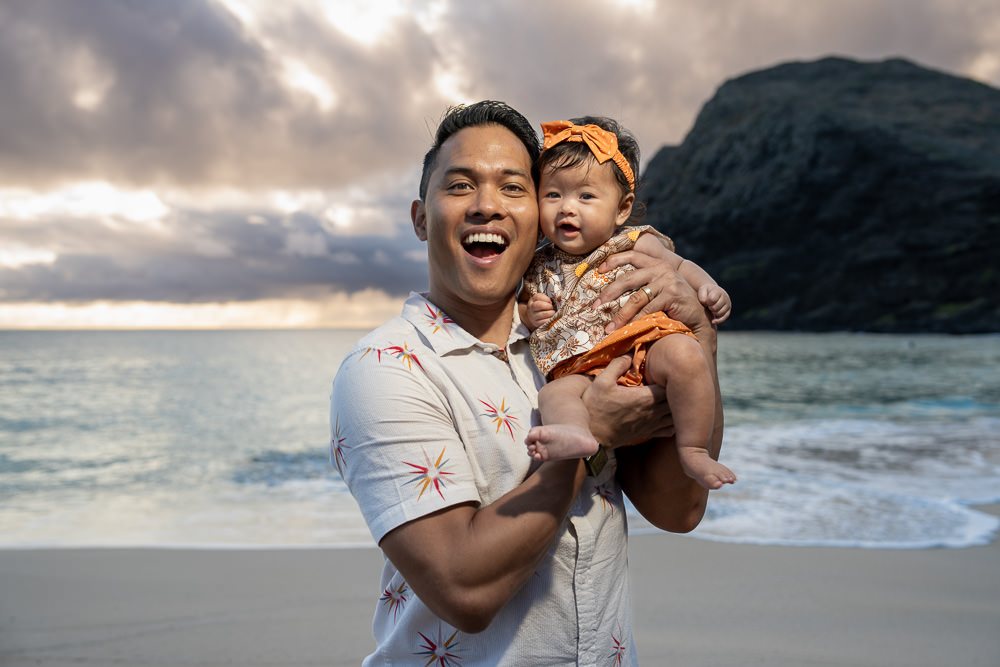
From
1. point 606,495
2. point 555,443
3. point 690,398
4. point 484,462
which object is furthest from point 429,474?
point 690,398

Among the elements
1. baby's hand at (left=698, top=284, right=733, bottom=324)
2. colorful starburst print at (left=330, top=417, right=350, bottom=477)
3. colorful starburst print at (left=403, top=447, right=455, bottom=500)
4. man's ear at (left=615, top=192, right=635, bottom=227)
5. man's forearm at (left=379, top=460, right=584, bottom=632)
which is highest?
man's ear at (left=615, top=192, right=635, bottom=227)

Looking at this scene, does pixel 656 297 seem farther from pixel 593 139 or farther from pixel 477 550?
pixel 477 550

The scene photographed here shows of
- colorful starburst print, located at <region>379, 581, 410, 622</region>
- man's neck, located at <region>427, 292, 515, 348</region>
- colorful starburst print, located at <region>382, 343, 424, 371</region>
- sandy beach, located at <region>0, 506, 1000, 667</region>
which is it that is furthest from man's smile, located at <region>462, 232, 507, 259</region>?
sandy beach, located at <region>0, 506, 1000, 667</region>

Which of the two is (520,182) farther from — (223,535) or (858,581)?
(223,535)

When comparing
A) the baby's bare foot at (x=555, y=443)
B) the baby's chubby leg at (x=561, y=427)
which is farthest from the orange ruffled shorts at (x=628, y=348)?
the baby's bare foot at (x=555, y=443)

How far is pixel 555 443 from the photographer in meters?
1.57

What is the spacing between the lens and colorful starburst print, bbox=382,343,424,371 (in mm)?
1688

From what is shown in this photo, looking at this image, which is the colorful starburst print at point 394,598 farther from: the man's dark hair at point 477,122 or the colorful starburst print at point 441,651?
the man's dark hair at point 477,122

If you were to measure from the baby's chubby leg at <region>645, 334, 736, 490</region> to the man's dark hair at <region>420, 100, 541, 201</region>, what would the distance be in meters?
0.68

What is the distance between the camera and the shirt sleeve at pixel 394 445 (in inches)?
60.8

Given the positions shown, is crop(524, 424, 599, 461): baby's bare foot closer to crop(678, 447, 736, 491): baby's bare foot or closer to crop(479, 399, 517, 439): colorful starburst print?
crop(479, 399, 517, 439): colorful starburst print

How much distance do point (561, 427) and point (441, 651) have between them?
2.03 ft

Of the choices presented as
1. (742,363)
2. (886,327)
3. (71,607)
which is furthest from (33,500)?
(886,327)

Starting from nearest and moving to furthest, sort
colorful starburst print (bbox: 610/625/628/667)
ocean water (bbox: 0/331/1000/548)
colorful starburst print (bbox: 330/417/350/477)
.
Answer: colorful starburst print (bbox: 330/417/350/477) < colorful starburst print (bbox: 610/625/628/667) < ocean water (bbox: 0/331/1000/548)
